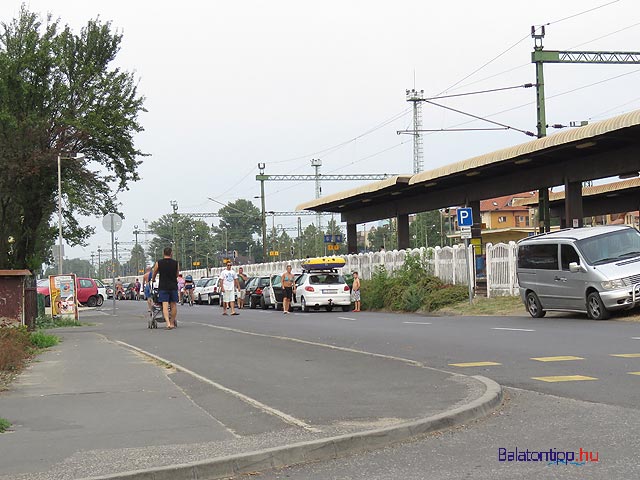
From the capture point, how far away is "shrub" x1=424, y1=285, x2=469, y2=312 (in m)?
31.2

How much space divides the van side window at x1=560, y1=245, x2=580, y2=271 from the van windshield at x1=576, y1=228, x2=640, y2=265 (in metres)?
0.19

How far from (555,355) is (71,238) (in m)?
36.4

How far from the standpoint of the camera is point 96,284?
180ft

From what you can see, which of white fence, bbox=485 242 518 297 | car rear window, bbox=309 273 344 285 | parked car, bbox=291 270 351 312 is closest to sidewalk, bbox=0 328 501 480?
white fence, bbox=485 242 518 297

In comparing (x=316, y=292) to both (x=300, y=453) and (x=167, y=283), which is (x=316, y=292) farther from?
(x=300, y=453)

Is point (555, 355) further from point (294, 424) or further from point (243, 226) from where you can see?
point (243, 226)

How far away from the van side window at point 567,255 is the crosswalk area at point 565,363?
29.3ft

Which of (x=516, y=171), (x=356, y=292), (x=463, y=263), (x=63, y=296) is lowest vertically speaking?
(x=356, y=292)

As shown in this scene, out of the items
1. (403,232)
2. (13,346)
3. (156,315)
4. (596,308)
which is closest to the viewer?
(13,346)

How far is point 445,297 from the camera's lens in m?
31.3

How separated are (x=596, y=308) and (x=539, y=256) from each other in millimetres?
2500

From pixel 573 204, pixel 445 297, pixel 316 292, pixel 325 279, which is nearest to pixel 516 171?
pixel 573 204

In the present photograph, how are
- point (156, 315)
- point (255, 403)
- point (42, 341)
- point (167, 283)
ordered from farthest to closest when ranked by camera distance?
point (156, 315) → point (167, 283) → point (42, 341) → point (255, 403)

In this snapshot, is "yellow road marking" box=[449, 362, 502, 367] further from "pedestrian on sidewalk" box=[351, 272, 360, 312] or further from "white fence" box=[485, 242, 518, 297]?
"pedestrian on sidewalk" box=[351, 272, 360, 312]
